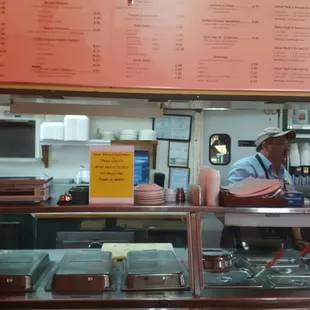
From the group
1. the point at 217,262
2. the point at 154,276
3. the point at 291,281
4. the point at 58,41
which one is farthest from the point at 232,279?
the point at 58,41

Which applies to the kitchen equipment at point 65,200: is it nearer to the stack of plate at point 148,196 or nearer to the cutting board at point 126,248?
the stack of plate at point 148,196

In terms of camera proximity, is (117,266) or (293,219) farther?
(117,266)

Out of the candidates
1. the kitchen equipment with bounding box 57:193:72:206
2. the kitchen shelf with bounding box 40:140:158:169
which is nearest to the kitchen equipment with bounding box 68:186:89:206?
the kitchen equipment with bounding box 57:193:72:206

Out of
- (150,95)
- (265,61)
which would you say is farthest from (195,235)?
(265,61)

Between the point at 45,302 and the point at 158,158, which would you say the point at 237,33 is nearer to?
the point at 45,302

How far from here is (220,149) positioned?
16.0 feet

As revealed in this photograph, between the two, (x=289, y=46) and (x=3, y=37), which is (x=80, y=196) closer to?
(x=3, y=37)

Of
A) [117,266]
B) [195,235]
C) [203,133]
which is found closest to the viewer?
[195,235]

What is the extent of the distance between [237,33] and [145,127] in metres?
3.42

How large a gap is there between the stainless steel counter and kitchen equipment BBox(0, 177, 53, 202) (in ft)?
1.19

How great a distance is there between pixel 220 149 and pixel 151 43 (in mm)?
3360

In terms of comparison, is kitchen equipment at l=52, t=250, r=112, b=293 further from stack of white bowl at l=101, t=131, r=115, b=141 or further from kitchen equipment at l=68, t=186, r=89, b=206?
stack of white bowl at l=101, t=131, r=115, b=141

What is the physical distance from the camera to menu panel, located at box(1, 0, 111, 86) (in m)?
1.60

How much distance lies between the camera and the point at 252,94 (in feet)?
5.46
